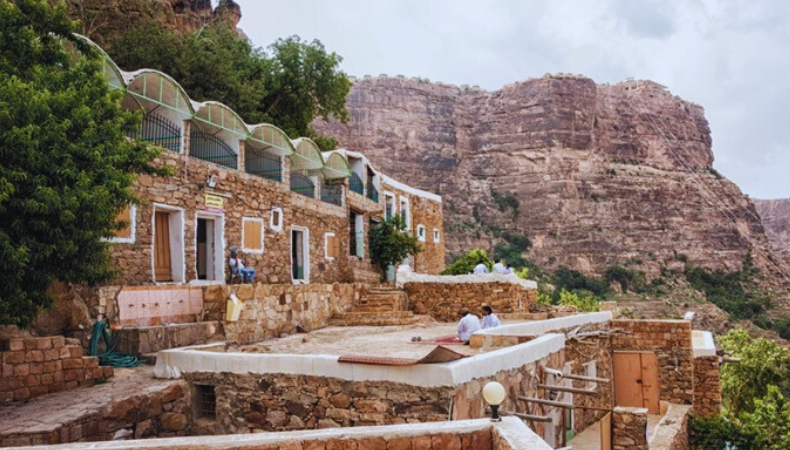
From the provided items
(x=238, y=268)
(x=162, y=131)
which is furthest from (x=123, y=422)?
(x=162, y=131)

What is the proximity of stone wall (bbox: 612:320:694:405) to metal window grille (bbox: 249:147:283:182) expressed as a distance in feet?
33.7

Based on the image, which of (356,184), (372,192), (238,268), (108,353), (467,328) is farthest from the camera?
(372,192)

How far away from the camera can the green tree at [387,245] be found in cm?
2317

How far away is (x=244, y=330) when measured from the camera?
461 inches

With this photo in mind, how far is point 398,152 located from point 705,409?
60615 mm

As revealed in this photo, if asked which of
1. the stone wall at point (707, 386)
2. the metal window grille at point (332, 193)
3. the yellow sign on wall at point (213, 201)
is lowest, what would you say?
the stone wall at point (707, 386)

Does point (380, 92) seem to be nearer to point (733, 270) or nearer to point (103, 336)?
point (733, 270)

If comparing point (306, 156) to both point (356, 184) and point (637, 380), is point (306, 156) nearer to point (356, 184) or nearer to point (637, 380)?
point (356, 184)

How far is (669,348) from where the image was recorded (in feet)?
49.5

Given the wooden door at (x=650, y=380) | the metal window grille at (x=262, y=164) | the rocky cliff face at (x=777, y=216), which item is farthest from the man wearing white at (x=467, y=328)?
the rocky cliff face at (x=777, y=216)

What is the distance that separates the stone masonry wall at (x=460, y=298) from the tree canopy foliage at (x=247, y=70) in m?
11.1

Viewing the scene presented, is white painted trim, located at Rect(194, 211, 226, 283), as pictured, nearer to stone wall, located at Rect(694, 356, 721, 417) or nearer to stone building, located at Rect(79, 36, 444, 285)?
stone building, located at Rect(79, 36, 444, 285)

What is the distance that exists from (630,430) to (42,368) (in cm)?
883

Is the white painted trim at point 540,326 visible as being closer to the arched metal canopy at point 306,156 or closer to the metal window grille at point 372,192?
the arched metal canopy at point 306,156
